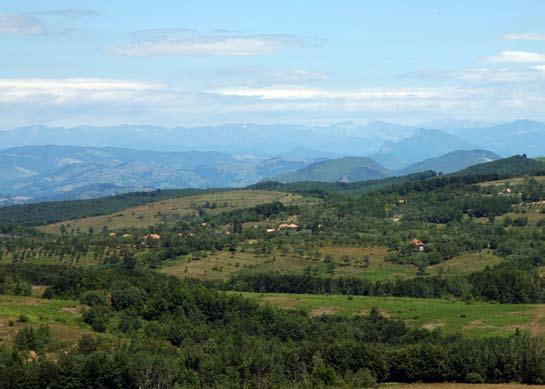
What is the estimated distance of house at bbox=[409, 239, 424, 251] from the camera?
157725mm

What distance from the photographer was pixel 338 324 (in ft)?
295

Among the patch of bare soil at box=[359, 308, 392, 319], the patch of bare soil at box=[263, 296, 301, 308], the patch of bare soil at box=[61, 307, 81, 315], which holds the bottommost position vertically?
the patch of bare soil at box=[359, 308, 392, 319]

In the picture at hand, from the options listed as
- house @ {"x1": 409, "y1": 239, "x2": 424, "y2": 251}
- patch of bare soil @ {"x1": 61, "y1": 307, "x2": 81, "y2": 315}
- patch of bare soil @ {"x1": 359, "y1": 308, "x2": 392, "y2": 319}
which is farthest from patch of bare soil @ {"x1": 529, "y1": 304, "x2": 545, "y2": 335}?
house @ {"x1": 409, "y1": 239, "x2": 424, "y2": 251}

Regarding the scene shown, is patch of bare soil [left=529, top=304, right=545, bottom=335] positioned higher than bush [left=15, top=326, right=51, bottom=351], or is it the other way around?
bush [left=15, top=326, right=51, bottom=351]

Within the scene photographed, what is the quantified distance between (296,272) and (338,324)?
52914 millimetres

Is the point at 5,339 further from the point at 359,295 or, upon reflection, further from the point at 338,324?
the point at 359,295

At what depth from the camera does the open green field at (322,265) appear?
139 meters

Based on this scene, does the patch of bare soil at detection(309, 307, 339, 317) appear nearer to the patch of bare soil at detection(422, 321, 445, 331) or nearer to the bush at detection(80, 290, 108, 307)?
the patch of bare soil at detection(422, 321, 445, 331)

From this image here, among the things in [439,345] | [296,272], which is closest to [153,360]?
[439,345]

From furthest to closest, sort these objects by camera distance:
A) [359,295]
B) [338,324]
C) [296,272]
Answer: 1. [296,272]
2. [359,295]
3. [338,324]

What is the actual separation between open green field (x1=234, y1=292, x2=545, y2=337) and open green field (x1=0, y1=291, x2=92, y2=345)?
3050 centimetres

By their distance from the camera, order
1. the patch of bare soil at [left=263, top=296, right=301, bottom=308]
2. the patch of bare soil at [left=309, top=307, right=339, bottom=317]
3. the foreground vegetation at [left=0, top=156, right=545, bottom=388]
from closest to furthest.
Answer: the foreground vegetation at [left=0, top=156, right=545, bottom=388] → the patch of bare soil at [left=309, top=307, right=339, bottom=317] → the patch of bare soil at [left=263, top=296, right=301, bottom=308]

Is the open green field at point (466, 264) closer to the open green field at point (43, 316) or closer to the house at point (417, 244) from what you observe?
the house at point (417, 244)

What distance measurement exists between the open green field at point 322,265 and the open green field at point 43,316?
156 feet
